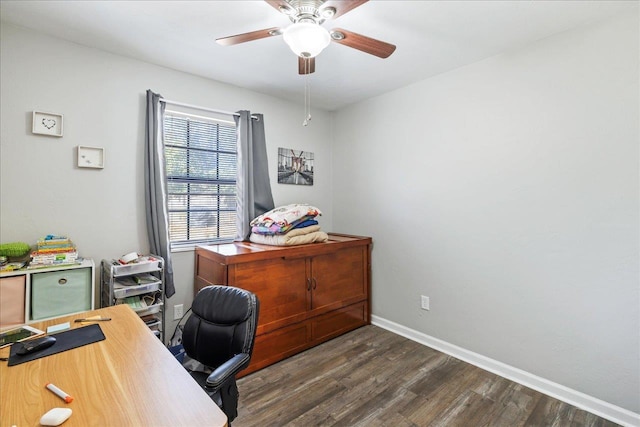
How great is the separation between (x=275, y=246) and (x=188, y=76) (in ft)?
5.90

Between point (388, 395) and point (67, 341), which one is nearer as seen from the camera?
point (67, 341)

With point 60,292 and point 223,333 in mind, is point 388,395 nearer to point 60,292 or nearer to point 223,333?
→ point 223,333

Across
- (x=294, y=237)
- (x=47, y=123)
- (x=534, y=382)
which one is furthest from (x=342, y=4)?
(x=534, y=382)

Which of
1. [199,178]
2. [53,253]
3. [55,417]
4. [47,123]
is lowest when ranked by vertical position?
[55,417]

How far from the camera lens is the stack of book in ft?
6.27

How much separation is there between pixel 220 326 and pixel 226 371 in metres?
0.36

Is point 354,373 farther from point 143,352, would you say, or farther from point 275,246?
point 143,352

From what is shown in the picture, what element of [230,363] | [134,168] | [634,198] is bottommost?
[230,363]

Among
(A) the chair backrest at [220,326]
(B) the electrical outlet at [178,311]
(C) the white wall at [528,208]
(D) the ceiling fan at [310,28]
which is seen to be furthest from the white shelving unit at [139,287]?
(C) the white wall at [528,208]

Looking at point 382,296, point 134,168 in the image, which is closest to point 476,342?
point 382,296

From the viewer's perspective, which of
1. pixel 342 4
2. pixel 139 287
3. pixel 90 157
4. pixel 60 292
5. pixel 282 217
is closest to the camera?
pixel 342 4

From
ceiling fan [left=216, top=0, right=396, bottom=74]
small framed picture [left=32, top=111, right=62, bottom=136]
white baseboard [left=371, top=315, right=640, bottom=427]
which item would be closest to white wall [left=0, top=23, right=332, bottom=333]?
small framed picture [left=32, top=111, right=62, bottom=136]

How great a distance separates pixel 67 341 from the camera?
1.33 meters

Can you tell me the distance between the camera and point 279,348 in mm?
2562
